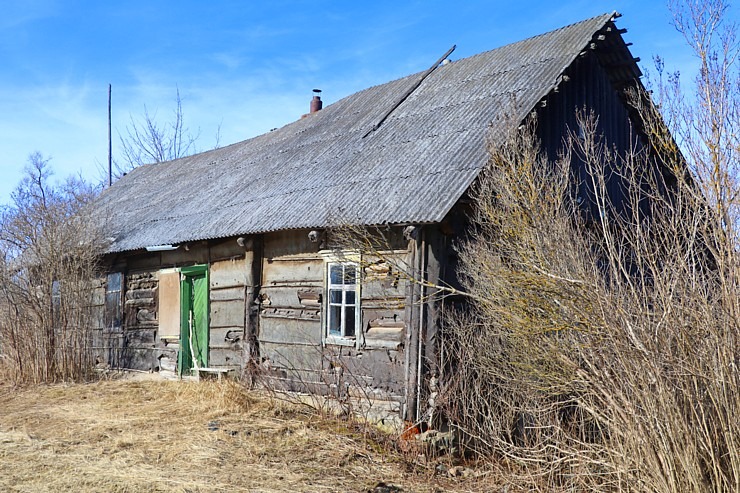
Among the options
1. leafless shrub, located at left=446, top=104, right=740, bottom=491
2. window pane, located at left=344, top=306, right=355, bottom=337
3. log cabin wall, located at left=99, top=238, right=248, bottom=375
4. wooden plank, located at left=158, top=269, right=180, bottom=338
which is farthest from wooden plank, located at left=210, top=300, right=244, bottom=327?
leafless shrub, located at left=446, top=104, right=740, bottom=491

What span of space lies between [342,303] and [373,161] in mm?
2241

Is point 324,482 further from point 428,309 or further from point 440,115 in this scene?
point 440,115

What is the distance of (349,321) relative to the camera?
9.45 meters

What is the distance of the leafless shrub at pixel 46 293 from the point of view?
12.5 m

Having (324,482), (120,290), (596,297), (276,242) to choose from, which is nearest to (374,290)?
(276,242)

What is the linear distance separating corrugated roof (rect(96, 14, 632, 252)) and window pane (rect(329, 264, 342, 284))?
2.33 feet

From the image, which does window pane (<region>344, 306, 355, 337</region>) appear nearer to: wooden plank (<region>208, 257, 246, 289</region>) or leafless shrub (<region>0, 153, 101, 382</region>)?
wooden plank (<region>208, 257, 246, 289</region>)

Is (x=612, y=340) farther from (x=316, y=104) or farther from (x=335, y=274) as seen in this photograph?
(x=316, y=104)

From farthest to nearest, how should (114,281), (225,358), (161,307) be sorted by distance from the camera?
1. (114,281)
2. (161,307)
3. (225,358)

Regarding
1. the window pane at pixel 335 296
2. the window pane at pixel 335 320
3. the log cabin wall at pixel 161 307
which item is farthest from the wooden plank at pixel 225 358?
the window pane at pixel 335 296

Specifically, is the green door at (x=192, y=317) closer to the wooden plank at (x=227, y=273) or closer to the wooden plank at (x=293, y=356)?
the wooden plank at (x=227, y=273)

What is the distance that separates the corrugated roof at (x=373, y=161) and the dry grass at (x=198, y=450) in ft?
8.03

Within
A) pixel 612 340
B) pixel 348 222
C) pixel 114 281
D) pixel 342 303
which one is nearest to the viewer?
pixel 612 340

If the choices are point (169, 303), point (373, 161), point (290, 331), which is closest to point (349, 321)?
point (290, 331)
